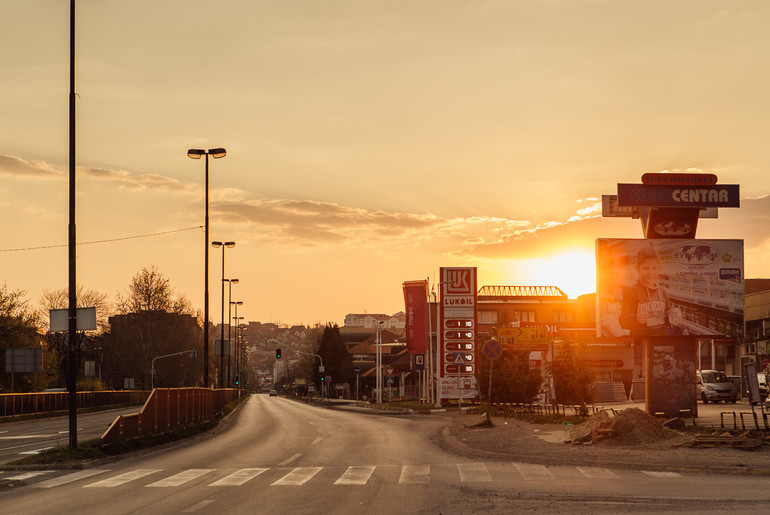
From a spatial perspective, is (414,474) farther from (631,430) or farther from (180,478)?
Answer: (631,430)

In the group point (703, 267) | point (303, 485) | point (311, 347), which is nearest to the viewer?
point (303, 485)

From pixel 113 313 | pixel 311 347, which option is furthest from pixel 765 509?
pixel 311 347

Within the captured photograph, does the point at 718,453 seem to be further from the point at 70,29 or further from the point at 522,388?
the point at 522,388

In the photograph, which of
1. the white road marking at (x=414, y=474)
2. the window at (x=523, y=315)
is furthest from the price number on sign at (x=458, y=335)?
the window at (x=523, y=315)

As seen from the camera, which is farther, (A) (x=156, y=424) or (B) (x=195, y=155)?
(B) (x=195, y=155)

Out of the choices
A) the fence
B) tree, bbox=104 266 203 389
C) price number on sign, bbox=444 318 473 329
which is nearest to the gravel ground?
the fence

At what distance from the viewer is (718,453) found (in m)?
22.6

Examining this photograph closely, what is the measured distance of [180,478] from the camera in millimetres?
18172

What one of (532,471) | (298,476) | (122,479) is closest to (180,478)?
(122,479)

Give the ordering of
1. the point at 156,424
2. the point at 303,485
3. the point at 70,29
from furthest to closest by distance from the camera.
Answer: the point at 156,424 < the point at 70,29 < the point at 303,485

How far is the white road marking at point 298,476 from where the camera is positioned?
57.1 ft

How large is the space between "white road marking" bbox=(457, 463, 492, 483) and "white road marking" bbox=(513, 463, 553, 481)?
2.62ft

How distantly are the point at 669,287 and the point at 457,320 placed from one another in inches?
1299

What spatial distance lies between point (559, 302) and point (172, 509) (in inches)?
4783
